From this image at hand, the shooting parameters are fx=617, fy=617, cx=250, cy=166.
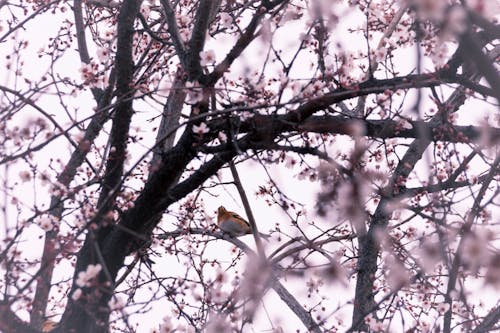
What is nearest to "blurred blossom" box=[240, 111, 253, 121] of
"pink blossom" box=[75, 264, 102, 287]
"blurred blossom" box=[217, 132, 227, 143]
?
"blurred blossom" box=[217, 132, 227, 143]

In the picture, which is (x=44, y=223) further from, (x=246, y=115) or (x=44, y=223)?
(x=246, y=115)

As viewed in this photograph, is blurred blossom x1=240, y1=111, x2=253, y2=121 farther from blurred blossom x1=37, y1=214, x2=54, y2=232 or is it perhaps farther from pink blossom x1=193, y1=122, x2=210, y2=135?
blurred blossom x1=37, y1=214, x2=54, y2=232

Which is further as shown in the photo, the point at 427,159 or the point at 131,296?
the point at 131,296

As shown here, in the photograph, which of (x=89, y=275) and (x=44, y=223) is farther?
(x=44, y=223)

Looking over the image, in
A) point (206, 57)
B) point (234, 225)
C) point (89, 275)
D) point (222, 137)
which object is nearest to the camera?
point (89, 275)

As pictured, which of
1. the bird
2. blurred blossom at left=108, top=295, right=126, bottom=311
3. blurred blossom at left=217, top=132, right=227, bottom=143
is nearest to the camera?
blurred blossom at left=108, top=295, right=126, bottom=311

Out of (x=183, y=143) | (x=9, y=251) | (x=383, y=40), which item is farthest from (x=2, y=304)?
(x=383, y=40)

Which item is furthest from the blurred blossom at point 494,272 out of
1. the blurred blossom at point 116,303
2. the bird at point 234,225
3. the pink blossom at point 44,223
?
the bird at point 234,225

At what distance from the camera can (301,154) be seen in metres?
4.28

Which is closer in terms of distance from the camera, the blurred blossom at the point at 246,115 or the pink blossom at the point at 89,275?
the pink blossom at the point at 89,275

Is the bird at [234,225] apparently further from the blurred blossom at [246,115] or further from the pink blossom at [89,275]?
the pink blossom at [89,275]

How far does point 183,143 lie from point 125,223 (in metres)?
0.76

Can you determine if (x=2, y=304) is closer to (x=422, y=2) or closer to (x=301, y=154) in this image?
(x=301, y=154)

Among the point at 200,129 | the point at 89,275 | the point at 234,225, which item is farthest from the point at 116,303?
the point at 234,225
